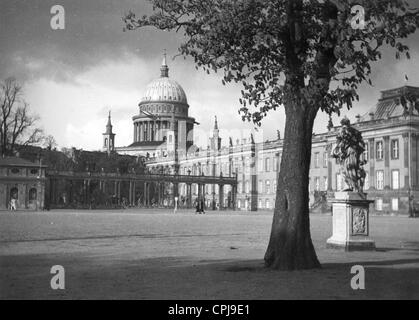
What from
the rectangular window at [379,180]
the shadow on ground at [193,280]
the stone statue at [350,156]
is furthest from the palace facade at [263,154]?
the stone statue at [350,156]

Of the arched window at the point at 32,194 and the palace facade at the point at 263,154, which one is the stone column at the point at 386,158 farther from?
the arched window at the point at 32,194


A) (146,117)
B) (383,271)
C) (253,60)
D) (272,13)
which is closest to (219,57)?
(253,60)

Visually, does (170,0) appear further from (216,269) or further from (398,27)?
(216,269)

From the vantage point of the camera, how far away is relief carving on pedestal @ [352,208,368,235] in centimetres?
1720

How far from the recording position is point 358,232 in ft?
56.5

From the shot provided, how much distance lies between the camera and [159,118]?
14575cm

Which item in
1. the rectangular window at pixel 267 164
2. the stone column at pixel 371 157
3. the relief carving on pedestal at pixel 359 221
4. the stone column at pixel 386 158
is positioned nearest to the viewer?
the relief carving on pedestal at pixel 359 221

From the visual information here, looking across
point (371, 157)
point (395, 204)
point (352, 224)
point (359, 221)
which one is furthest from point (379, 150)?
point (352, 224)

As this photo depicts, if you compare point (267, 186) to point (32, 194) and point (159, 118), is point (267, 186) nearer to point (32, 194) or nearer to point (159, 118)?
point (32, 194)

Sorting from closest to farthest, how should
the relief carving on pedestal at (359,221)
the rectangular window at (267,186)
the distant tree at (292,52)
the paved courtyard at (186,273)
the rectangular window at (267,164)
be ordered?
the paved courtyard at (186,273) → the distant tree at (292,52) → the relief carving on pedestal at (359,221) → the rectangular window at (267,186) → the rectangular window at (267,164)

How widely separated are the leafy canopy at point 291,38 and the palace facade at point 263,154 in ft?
3.99

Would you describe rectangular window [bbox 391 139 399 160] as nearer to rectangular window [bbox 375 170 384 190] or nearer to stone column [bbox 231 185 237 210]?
rectangular window [bbox 375 170 384 190]

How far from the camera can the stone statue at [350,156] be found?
1775cm

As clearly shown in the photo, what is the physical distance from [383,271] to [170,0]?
710 cm
